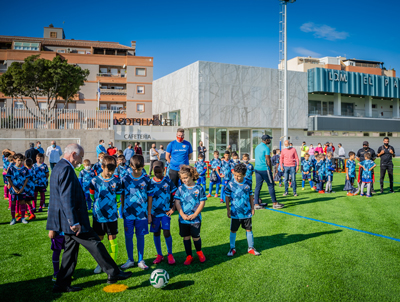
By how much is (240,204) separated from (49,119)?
22205mm

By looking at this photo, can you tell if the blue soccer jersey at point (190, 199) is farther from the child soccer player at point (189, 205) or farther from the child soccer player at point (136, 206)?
the child soccer player at point (136, 206)

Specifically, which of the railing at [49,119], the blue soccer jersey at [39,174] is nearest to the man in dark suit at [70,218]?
the blue soccer jersey at [39,174]

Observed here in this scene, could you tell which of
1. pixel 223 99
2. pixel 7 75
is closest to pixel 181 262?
pixel 223 99

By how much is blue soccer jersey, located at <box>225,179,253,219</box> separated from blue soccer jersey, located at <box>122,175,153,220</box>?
139cm

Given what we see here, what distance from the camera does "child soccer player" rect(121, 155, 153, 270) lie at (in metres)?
4.31

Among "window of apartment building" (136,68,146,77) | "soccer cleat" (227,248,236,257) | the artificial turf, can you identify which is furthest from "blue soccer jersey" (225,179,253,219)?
"window of apartment building" (136,68,146,77)

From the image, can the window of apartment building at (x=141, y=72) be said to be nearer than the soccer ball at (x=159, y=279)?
No

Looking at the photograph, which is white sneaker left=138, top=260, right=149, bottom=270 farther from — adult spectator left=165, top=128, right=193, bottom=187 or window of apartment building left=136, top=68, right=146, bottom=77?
window of apartment building left=136, top=68, right=146, bottom=77

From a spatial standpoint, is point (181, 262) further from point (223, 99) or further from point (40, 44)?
point (40, 44)

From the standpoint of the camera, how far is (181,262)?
4.62 meters

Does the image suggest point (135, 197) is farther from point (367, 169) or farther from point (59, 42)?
point (59, 42)


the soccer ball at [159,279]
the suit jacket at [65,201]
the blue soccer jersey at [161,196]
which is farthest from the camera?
the blue soccer jersey at [161,196]

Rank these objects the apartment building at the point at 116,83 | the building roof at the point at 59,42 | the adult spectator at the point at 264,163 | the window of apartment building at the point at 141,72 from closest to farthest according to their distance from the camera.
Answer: the adult spectator at the point at 264,163
the apartment building at the point at 116,83
the window of apartment building at the point at 141,72
the building roof at the point at 59,42

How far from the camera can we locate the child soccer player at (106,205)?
426cm
